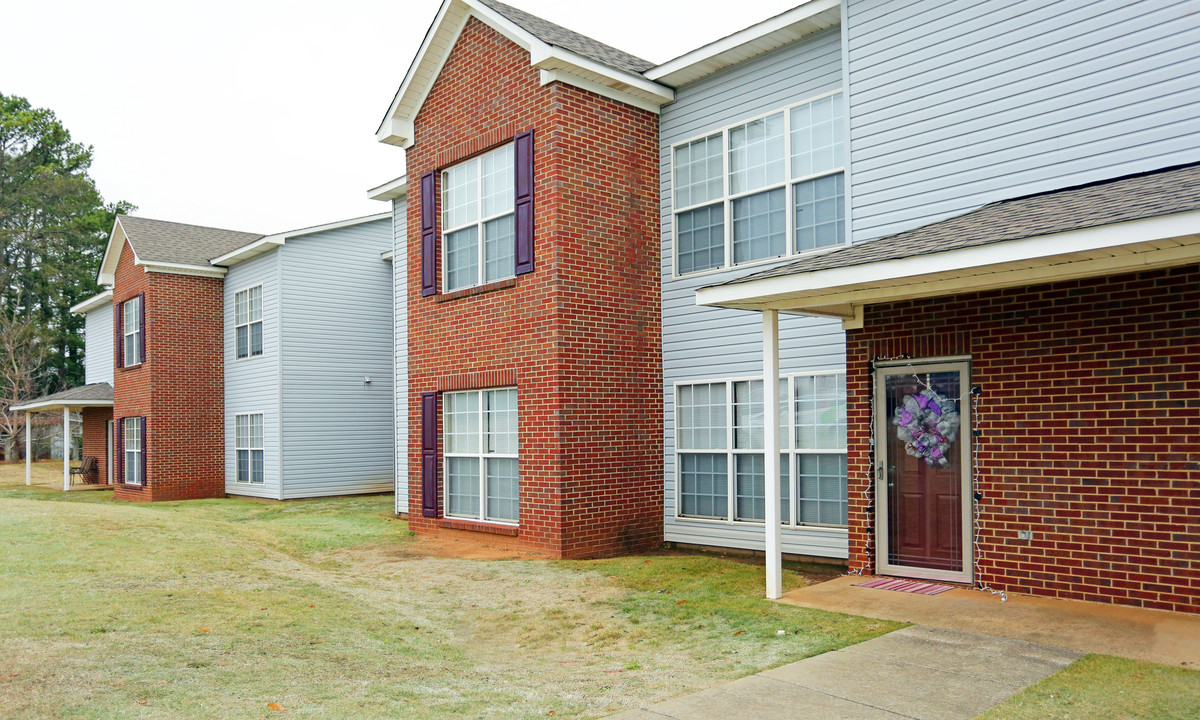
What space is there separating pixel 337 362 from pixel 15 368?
24.2 m

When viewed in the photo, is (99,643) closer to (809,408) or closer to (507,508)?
(507,508)

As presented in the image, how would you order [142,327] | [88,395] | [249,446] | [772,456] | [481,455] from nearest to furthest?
[772,456] < [481,455] < [249,446] < [142,327] < [88,395]

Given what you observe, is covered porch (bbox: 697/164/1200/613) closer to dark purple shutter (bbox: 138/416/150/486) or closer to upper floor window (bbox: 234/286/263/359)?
upper floor window (bbox: 234/286/263/359)

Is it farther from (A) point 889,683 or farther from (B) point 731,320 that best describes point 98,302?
(A) point 889,683

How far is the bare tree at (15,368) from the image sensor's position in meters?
38.1

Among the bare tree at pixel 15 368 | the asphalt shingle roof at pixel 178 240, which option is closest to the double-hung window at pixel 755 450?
the asphalt shingle roof at pixel 178 240

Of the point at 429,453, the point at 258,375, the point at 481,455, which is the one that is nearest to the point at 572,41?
the point at 481,455

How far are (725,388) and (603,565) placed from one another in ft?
9.75

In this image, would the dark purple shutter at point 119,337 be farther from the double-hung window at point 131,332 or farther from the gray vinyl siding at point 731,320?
the gray vinyl siding at point 731,320

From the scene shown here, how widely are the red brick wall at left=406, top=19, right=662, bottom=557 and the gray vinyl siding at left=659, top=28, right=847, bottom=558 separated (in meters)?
0.21

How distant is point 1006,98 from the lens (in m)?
8.56

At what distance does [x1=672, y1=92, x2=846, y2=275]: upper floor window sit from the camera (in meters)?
10.7

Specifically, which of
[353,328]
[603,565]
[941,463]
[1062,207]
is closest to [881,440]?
[941,463]

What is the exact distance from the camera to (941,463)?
8539 millimetres
